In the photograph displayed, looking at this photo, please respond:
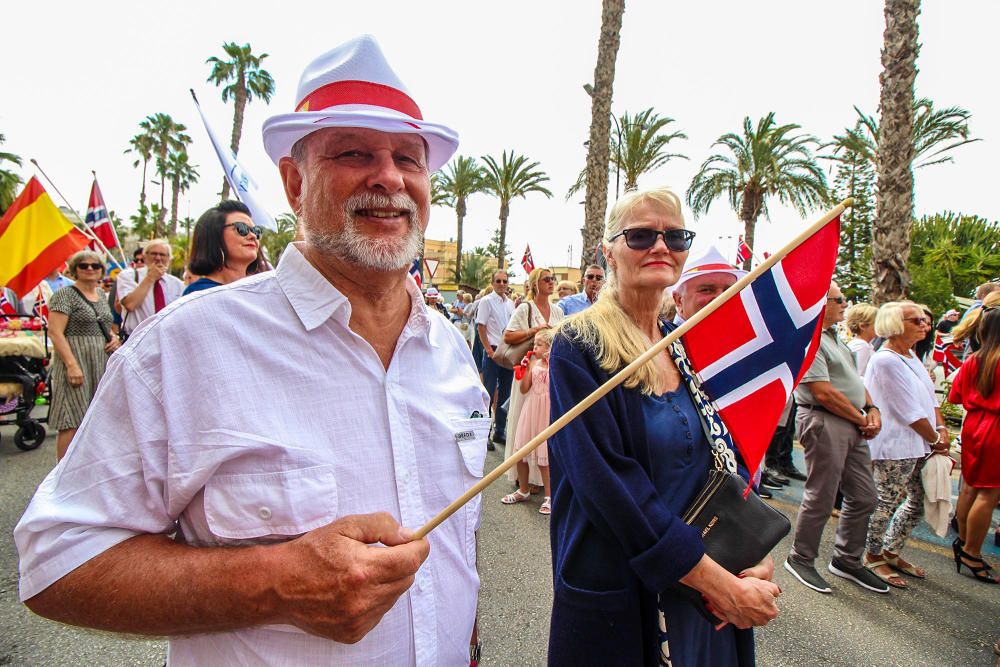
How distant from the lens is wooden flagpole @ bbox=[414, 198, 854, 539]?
1.11 metres

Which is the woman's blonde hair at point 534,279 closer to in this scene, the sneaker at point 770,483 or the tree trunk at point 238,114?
the sneaker at point 770,483

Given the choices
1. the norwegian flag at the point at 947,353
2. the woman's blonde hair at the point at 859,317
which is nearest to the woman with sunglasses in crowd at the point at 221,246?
the woman's blonde hair at the point at 859,317

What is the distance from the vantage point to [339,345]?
1.27m

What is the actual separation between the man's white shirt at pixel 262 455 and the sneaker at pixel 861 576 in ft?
12.5

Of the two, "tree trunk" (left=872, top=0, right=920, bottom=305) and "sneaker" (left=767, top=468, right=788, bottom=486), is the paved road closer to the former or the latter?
"sneaker" (left=767, top=468, right=788, bottom=486)

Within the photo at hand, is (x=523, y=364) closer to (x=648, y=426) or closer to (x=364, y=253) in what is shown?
(x=648, y=426)

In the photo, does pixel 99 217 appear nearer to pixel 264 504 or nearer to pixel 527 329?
pixel 527 329

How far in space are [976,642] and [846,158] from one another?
29.4 metres

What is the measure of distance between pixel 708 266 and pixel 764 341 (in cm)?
108

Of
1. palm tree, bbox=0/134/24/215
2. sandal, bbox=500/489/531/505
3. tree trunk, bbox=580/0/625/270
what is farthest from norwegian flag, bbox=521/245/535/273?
palm tree, bbox=0/134/24/215

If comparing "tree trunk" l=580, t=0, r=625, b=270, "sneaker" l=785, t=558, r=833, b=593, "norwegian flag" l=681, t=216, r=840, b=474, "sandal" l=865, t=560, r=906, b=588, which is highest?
"tree trunk" l=580, t=0, r=625, b=270

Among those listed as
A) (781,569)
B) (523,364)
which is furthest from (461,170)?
(781,569)

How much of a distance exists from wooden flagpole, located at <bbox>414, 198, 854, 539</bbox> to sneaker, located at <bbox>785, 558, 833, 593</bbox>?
3175 mm

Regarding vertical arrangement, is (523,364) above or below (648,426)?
below
